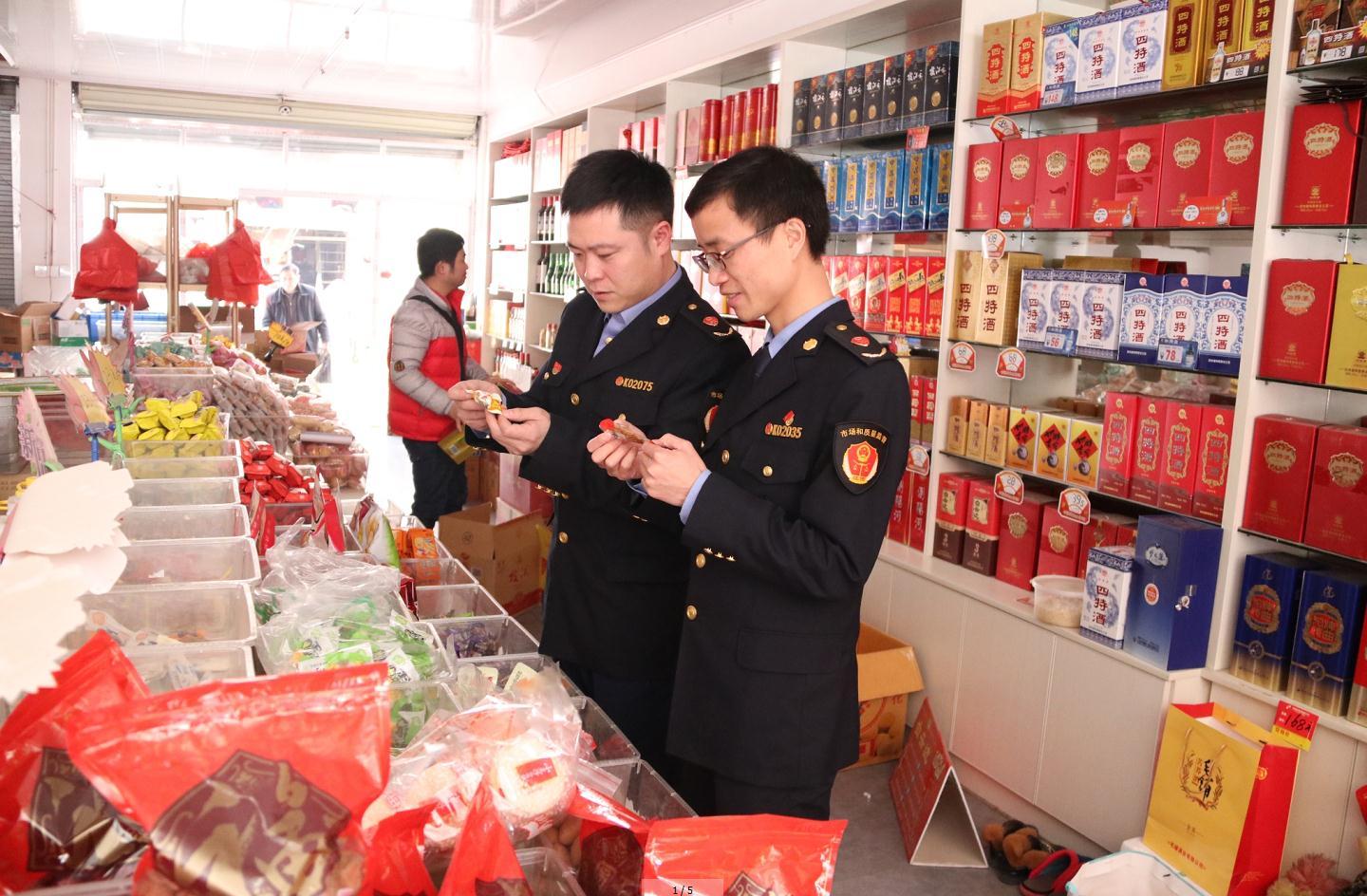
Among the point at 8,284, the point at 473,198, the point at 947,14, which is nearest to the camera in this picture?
the point at 947,14

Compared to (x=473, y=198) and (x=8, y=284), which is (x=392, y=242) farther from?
(x=8, y=284)

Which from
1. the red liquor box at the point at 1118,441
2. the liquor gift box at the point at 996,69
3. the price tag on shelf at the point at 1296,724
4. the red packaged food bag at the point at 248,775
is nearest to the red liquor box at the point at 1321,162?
the red liquor box at the point at 1118,441

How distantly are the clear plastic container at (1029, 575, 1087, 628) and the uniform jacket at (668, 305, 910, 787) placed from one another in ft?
4.68

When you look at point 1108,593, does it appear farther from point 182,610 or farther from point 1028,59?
point 182,610

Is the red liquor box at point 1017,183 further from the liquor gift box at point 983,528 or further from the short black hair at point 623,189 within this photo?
the short black hair at point 623,189

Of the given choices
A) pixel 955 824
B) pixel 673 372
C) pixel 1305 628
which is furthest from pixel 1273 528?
pixel 673 372

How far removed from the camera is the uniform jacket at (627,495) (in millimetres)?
2318

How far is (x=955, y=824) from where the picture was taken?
11.0ft

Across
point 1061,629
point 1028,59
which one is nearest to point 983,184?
point 1028,59

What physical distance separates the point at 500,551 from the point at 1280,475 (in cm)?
339

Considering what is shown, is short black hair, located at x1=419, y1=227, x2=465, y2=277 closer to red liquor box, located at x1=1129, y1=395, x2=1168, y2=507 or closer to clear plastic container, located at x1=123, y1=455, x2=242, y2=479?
clear plastic container, located at x1=123, y1=455, x2=242, y2=479

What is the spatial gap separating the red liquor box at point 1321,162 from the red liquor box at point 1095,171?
58 centimetres

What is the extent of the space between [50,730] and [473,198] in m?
10.9

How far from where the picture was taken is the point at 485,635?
2.35 meters
